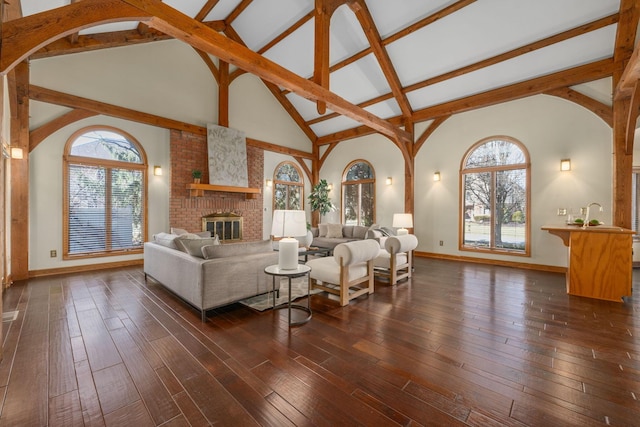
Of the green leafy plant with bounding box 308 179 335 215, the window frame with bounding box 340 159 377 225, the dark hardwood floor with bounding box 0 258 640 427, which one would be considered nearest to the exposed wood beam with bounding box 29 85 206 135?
the dark hardwood floor with bounding box 0 258 640 427

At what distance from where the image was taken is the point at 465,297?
3.64 meters

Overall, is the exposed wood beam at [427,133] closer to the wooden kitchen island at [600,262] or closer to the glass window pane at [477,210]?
the glass window pane at [477,210]

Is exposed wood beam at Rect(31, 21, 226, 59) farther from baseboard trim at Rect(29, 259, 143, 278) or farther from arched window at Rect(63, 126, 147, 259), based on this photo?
baseboard trim at Rect(29, 259, 143, 278)

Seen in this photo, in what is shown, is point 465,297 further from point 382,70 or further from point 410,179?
point 382,70

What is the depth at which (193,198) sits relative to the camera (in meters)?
6.41

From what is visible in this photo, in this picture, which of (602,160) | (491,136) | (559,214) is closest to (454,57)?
(491,136)

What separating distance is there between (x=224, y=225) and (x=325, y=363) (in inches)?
222

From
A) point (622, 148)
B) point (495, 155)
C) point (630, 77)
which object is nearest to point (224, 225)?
point (495, 155)

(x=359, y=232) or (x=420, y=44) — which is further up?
(x=420, y=44)

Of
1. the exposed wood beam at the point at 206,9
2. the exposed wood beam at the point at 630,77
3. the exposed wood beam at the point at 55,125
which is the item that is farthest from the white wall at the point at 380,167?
the exposed wood beam at the point at 55,125

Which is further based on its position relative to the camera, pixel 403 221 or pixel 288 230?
pixel 403 221

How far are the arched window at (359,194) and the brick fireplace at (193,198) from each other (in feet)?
9.86

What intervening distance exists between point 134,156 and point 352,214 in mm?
5837

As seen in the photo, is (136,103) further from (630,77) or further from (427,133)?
(630,77)
